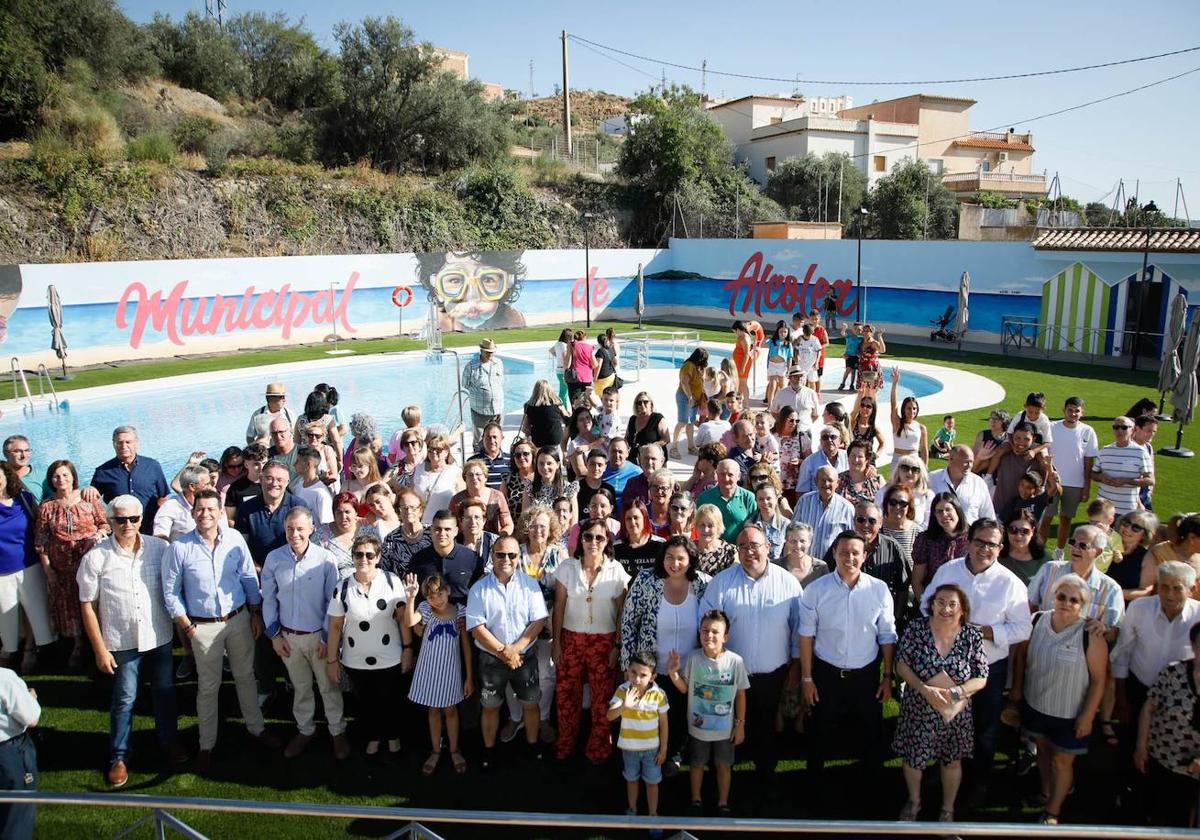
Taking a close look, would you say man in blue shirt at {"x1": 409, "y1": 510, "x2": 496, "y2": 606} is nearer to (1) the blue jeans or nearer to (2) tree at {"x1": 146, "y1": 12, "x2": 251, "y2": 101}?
(1) the blue jeans

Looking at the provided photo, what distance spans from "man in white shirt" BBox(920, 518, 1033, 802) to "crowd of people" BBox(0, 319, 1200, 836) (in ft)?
0.04

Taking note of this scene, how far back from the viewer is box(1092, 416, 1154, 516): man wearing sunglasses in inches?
286

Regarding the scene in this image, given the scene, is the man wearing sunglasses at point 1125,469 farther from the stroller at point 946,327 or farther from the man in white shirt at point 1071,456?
the stroller at point 946,327

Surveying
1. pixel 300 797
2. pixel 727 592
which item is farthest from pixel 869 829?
pixel 300 797

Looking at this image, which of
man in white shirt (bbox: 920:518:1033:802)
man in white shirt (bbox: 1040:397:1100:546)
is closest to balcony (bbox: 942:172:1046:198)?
man in white shirt (bbox: 1040:397:1100:546)

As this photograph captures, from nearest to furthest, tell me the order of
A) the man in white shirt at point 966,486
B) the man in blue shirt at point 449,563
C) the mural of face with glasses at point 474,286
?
1. the man in blue shirt at point 449,563
2. the man in white shirt at point 966,486
3. the mural of face with glasses at point 474,286

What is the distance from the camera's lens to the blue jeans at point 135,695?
4.86 meters

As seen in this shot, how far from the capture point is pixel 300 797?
15.3 ft

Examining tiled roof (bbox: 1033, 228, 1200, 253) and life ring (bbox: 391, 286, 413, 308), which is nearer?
tiled roof (bbox: 1033, 228, 1200, 253)

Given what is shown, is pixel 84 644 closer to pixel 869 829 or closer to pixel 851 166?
pixel 869 829

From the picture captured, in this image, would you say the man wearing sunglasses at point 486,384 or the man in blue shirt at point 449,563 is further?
the man wearing sunglasses at point 486,384

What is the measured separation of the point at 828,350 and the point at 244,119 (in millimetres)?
34674

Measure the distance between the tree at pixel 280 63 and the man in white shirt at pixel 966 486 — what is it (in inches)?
1668

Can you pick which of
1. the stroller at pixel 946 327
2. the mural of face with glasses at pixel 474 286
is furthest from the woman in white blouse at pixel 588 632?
the mural of face with glasses at pixel 474 286
